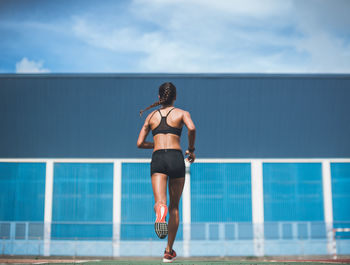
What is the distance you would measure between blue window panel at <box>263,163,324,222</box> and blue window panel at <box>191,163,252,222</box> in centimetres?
84

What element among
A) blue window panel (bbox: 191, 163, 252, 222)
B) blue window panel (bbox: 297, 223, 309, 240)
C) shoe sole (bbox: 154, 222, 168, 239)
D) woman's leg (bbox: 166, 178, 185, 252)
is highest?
blue window panel (bbox: 191, 163, 252, 222)

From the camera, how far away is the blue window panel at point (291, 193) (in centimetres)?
2050

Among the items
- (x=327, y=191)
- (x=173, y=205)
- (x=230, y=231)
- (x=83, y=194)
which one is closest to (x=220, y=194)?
(x=230, y=231)

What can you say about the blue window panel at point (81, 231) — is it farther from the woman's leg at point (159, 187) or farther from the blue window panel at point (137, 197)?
the woman's leg at point (159, 187)

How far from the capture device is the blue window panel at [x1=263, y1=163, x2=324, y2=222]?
20500 millimetres

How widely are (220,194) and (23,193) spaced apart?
806cm

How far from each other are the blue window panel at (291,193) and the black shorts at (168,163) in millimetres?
15165

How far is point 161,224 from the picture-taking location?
217 inches

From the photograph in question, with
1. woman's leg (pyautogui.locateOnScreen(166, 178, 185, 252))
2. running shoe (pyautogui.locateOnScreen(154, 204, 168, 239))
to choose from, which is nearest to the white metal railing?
woman's leg (pyautogui.locateOnScreen(166, 178, 185, 252))

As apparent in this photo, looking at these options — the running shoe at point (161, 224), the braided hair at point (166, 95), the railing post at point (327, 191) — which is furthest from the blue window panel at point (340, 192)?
the running shoe at point (161, 224)

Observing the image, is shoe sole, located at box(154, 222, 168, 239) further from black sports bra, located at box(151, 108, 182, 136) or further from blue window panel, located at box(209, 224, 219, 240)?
blue window panel, located at box(209, 224, 219, 240)

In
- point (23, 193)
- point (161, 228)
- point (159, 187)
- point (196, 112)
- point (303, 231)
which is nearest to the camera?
point (161, 228)

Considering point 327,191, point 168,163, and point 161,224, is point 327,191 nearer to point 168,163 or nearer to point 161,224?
point 168,163

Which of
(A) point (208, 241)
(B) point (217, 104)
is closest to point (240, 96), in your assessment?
(B) point (217, 104)
